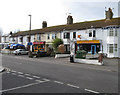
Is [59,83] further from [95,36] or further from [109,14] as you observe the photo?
[109,14]

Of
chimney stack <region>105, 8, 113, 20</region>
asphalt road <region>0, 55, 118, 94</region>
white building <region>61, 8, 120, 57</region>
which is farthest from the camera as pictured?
chimney stack <region>105, 8, 113, 20</region>

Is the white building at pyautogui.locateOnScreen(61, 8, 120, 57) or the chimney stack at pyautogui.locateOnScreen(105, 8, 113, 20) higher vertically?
the chimney stack at pyautogui.locateOnScreen(105, 8, 113, 20)

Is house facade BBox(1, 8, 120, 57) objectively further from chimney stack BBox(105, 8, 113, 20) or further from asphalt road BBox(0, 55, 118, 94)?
asphalt road BBox(0, 55, 118, 94)

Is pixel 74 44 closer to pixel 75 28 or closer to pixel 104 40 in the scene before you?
pixel 75 28

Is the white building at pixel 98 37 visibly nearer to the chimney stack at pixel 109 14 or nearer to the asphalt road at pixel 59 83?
the chimney stack at pixel 109 14

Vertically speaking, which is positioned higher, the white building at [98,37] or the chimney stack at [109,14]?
the chimney stack at [109,14]

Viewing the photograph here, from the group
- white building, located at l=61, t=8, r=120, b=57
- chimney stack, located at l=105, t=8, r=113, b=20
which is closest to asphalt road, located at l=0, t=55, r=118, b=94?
white building, located at l=61, t=8, r=120, b=57

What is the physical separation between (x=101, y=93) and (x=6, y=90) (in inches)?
188

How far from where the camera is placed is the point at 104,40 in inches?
1133

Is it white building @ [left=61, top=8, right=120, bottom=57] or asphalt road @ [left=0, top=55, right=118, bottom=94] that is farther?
white building @ [left=61, top=8, right=120, bottom=57]

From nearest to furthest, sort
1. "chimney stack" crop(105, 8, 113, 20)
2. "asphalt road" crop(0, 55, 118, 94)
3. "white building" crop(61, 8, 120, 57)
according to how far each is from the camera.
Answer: "asphalt road" crop(0, 55, 118, 94), "white building" crop(61, 8, 120, 57), "chimney stack" crop(105, 8, 113, 20)

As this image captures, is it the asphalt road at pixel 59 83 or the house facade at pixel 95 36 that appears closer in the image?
the asphalt road at pixel 59 83

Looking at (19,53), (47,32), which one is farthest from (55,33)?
(19,53)

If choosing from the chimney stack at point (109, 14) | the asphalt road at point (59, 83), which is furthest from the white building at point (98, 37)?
the asphalt road at point (59, 83)
